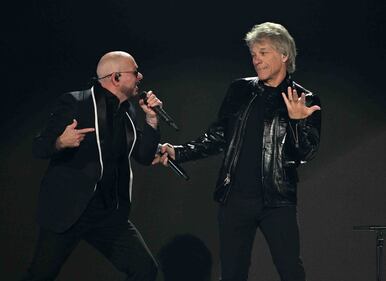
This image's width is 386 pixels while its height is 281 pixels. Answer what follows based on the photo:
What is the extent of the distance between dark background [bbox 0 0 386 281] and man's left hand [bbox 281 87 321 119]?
1.18 meters

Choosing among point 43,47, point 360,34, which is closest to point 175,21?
point 43,47

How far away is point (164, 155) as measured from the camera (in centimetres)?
394

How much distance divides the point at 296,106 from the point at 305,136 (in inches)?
7.0

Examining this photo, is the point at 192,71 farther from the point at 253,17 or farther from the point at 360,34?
the point at 360,34

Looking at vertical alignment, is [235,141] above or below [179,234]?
above

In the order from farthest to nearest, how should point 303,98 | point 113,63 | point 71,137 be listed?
point 113,63, point 303,98, point 71,137

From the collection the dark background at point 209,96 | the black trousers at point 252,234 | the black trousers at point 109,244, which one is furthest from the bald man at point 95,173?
the dark background at point 209,96

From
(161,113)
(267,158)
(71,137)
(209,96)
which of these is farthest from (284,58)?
(71,137)

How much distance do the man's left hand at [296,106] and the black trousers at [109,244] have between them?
99 cm

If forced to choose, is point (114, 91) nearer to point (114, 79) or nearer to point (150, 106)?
point (114, 79)

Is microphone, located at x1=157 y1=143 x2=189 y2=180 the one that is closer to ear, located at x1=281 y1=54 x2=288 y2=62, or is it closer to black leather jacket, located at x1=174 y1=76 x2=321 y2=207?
black leather jacket, located at x1=174 y1=76 x2=321 y2=207

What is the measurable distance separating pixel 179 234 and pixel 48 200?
1370 millimetres

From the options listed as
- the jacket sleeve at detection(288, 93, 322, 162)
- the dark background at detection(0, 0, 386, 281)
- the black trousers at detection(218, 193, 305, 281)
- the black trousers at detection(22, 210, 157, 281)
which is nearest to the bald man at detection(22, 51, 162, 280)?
the black trousers at detection(22, 210, 157, 281)

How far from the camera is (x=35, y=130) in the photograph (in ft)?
15.4
